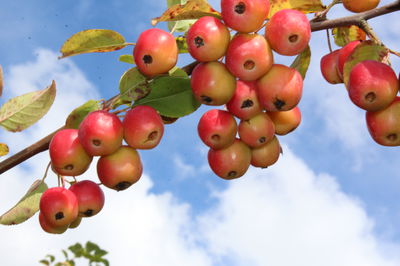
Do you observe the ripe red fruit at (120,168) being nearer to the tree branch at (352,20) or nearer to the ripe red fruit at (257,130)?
the ripe red fruit at (257,130)

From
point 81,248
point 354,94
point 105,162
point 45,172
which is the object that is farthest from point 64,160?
point 81,248

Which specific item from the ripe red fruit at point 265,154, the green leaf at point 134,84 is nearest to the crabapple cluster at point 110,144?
the green leaf at point 134,84

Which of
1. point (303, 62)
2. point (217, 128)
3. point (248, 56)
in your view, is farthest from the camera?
point (303, 62)

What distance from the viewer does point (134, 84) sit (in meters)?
2.06

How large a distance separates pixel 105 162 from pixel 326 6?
1.10 m

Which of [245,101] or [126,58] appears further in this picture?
[126,58]

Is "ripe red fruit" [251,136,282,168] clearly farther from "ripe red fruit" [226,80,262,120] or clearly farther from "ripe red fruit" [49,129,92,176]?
"ripe red fruit" [49,129,92,176]

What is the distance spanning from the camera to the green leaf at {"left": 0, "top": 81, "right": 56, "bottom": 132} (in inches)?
82.0

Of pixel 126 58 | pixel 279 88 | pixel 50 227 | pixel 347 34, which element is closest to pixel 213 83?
pixel 279 88

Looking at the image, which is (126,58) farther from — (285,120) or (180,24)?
(285,120)

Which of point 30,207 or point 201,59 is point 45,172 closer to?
point 30,207

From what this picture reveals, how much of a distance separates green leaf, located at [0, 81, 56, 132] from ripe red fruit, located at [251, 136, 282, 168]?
0.92 metres

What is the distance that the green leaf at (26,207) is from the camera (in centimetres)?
227

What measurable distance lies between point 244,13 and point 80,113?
33.2 inches
